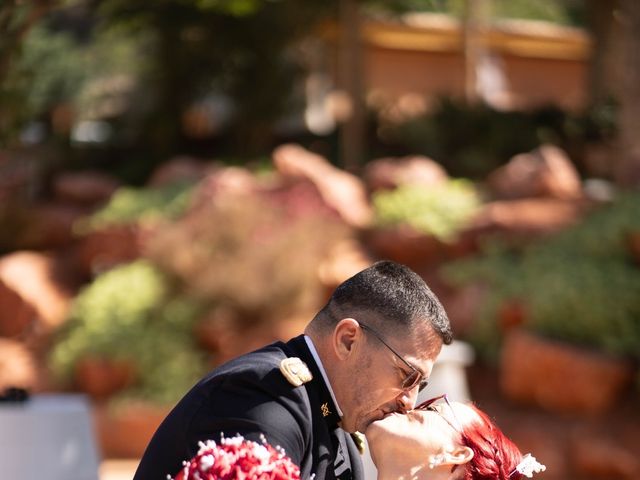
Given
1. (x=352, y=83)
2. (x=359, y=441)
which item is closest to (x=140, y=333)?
(x=352, y=83)

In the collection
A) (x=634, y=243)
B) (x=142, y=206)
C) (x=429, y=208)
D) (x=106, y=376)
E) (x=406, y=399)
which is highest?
(x=406, y=399)

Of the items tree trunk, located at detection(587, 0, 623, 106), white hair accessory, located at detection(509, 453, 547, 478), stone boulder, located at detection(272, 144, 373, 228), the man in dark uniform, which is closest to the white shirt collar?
the man in dark uniform

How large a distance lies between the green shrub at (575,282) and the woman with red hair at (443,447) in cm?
646

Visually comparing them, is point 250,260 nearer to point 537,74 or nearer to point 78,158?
point 78,158

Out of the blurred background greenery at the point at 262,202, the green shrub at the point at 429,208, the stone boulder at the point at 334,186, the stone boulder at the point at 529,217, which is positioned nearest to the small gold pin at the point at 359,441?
the blurred background greenery at the point at 262,202

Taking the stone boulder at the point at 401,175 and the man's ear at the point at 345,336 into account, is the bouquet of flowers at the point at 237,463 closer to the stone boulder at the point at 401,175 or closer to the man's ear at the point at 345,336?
the man's ear at the point at 345,336

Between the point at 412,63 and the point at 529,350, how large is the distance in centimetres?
1679

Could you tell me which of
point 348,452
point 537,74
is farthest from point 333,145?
point 348,452

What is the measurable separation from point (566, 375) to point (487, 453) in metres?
6.36

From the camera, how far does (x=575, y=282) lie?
955 centimetres

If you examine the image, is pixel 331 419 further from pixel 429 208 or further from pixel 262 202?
pixel 429 208

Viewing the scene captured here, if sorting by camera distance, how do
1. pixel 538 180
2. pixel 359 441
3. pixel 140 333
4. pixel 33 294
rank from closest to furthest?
pixel 359 441, pixel 140 333, pixel 538 180, pixel 33 294

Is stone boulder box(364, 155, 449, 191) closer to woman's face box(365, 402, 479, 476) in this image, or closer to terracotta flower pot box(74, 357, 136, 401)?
terracotta flower pot box(74, 357, 136, 401)

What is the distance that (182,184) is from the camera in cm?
1370
